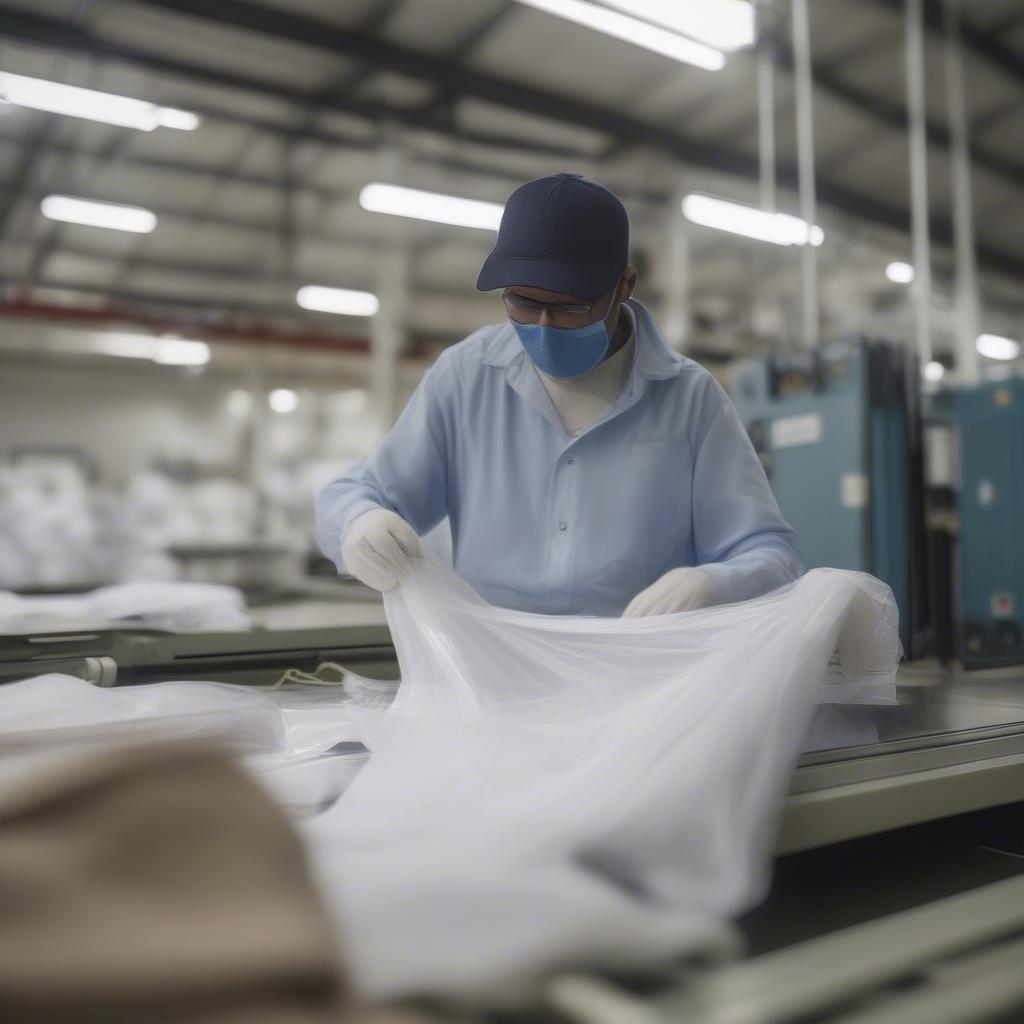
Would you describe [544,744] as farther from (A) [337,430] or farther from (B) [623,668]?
(A) [337,430]

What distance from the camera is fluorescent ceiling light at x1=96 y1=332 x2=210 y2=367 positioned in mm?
5637

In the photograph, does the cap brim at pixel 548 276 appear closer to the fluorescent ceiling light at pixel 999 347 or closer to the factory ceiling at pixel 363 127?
the factory ceiling at pixel 363 127

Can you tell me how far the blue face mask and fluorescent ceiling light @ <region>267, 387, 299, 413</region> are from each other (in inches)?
185

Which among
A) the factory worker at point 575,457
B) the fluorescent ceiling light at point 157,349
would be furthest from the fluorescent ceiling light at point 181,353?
the factory worker at point 575,457

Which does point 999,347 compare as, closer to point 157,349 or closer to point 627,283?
point 157,349

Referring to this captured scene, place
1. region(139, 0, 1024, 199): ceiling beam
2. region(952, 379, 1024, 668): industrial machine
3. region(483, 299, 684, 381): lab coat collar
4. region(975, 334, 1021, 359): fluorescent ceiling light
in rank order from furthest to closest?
1. region(975, 334, 1021, 359): fluorescent ceiling light
2. region(139, 0, 1024, 199): ceiling beam
3. region(952, 379, 1024, 668): industrial machine
4. region(483, 299, 684, 381): lab coat collar

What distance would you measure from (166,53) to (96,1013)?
5.71 meters

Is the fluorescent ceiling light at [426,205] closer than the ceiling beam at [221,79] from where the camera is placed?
No

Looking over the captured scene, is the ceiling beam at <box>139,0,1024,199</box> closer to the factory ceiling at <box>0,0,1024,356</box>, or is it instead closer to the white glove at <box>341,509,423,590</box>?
the factory ceiling at <box>0,0,1024,356</box>

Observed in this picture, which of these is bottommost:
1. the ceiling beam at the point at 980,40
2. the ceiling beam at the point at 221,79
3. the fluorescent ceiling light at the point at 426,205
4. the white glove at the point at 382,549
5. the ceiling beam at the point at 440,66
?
the white glove at the point at 382,549

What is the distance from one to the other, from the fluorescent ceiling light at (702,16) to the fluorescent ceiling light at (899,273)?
5.17m

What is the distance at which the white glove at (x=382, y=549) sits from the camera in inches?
55.9

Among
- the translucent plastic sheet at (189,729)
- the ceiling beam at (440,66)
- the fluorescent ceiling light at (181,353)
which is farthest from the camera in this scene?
the fluorescent ceiling light at (181,353)

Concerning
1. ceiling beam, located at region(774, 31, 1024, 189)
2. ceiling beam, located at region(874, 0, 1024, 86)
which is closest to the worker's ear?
ceiling beam, located at region(774, 31, 1024, 189)
